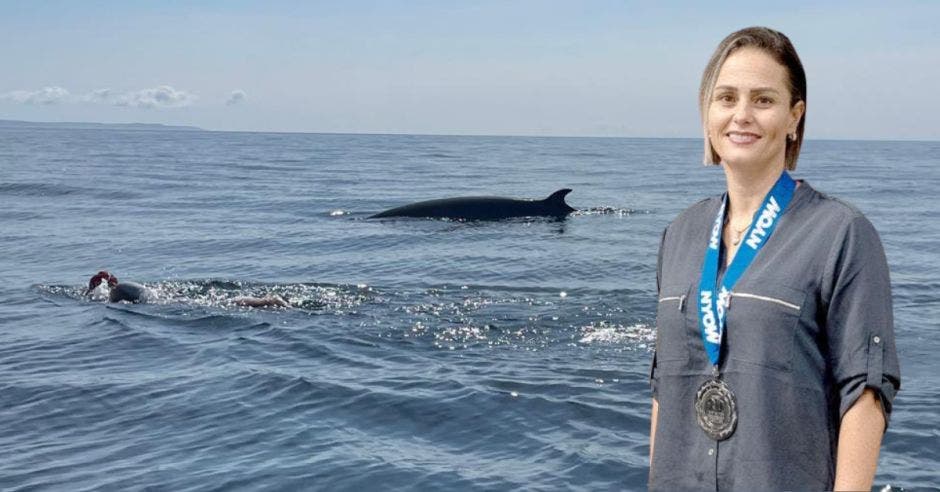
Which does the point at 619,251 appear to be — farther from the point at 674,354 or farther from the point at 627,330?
the point at 674,354

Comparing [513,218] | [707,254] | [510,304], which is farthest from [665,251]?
[513,218]

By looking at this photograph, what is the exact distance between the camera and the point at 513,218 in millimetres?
27453

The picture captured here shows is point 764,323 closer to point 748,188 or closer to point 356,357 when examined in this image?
point 748,188

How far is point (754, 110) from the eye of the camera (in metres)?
3.25

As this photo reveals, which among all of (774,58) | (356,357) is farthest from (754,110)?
(356,357)

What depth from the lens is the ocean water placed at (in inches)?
332

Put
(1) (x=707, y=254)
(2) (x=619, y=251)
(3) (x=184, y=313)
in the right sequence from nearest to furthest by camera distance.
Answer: (1) (x=707, y=254)
(3) (x=184, y=313)
(2) (x=619, y=251)

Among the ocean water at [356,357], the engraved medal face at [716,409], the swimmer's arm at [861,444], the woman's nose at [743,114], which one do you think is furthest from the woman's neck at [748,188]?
the ocean water at [356,357]

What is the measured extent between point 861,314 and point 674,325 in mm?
620

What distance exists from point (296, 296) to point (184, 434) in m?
7.13

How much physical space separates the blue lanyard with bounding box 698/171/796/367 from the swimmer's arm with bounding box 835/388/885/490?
1.43 feet

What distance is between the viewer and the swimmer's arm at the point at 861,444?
9.76 feet

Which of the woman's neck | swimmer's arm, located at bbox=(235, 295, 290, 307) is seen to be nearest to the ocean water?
swimmer's arm, located at bbox=(235, 295, 290, 307)

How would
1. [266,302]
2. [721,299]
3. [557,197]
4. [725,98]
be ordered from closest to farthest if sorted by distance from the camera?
[721,299], [725,98], [266,302], [557,197]
